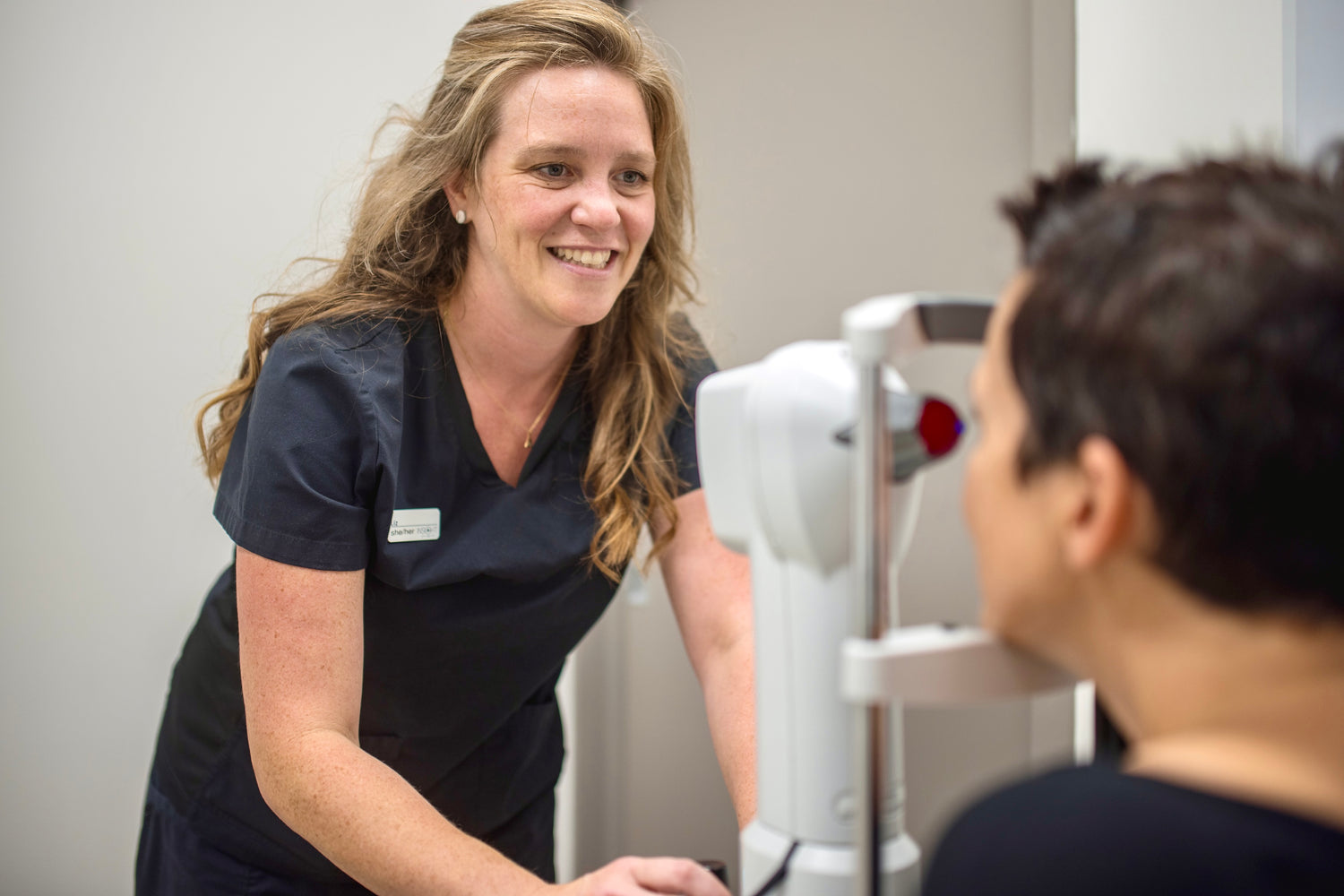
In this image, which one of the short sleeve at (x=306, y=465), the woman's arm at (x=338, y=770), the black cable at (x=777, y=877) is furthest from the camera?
the short sleeve at (x=306, y=465)

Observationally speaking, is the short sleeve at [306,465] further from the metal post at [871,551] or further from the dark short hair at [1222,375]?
the dark short hair at [1222,375]

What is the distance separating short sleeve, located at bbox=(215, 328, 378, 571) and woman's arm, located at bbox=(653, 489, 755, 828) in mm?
384

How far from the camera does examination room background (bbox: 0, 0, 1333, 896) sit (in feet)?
5.41

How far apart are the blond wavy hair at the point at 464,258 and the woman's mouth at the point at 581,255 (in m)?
0.14

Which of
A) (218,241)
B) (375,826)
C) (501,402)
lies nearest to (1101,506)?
(375,826)

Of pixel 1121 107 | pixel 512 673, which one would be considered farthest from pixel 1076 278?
pixel 1121 107

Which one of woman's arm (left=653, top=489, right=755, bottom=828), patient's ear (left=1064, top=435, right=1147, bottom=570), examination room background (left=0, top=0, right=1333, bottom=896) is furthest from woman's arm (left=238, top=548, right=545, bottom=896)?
examination room background (left=0, top=0, right=1333, bottom=896)

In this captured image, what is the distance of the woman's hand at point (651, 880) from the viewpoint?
0.71 metres

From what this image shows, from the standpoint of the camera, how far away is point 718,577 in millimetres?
1198

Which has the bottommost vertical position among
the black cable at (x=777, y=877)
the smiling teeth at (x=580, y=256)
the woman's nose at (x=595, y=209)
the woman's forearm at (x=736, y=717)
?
the woman's forearm at (x=736, y=717)

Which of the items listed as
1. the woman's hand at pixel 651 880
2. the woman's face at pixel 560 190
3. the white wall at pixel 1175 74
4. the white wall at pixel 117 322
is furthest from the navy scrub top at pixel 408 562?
the white wall at pixel 1175 74

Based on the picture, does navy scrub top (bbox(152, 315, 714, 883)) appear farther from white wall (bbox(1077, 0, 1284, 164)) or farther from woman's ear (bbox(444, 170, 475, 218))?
white wall (bbox(1077, 0, 1284, 164))

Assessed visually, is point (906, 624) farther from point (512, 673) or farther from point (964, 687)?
point (964, 687)

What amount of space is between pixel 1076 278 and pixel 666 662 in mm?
1701
